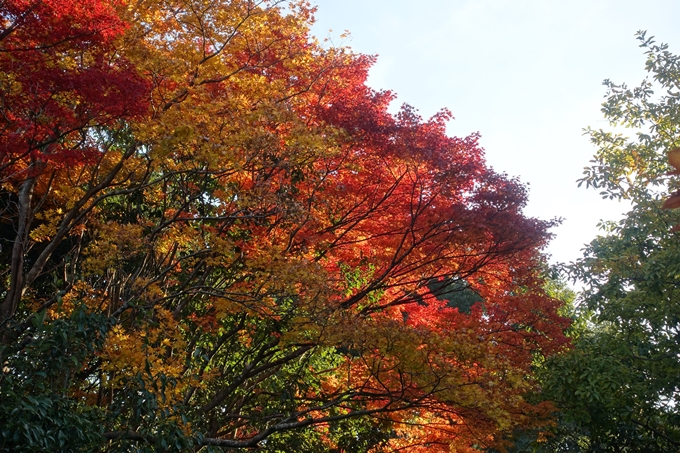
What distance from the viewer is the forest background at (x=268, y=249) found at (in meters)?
7.53

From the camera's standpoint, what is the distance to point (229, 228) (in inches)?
407

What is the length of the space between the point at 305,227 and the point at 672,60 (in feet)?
29.3

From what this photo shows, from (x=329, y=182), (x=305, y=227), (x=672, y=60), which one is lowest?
(x=305, y=227)

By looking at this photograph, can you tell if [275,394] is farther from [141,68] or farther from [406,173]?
[141,68]

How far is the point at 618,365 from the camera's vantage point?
11.3 meters

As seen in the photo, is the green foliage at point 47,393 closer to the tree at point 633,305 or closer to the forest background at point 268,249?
the forest background at point 268,249

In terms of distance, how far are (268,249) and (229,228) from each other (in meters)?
1.80

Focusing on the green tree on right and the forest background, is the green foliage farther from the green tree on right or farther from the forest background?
the green tree on right

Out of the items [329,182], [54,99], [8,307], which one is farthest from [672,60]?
[8,307]

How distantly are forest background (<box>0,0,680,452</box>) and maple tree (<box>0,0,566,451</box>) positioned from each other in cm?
4

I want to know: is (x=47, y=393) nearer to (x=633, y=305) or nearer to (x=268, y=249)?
(x=268, y=249)

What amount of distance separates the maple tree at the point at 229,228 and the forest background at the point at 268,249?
4 centimetres

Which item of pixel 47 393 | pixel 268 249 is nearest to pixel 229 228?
pixel 268 249

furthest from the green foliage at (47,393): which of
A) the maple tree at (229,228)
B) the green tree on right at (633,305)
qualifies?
the green tree on right at (633,305)
